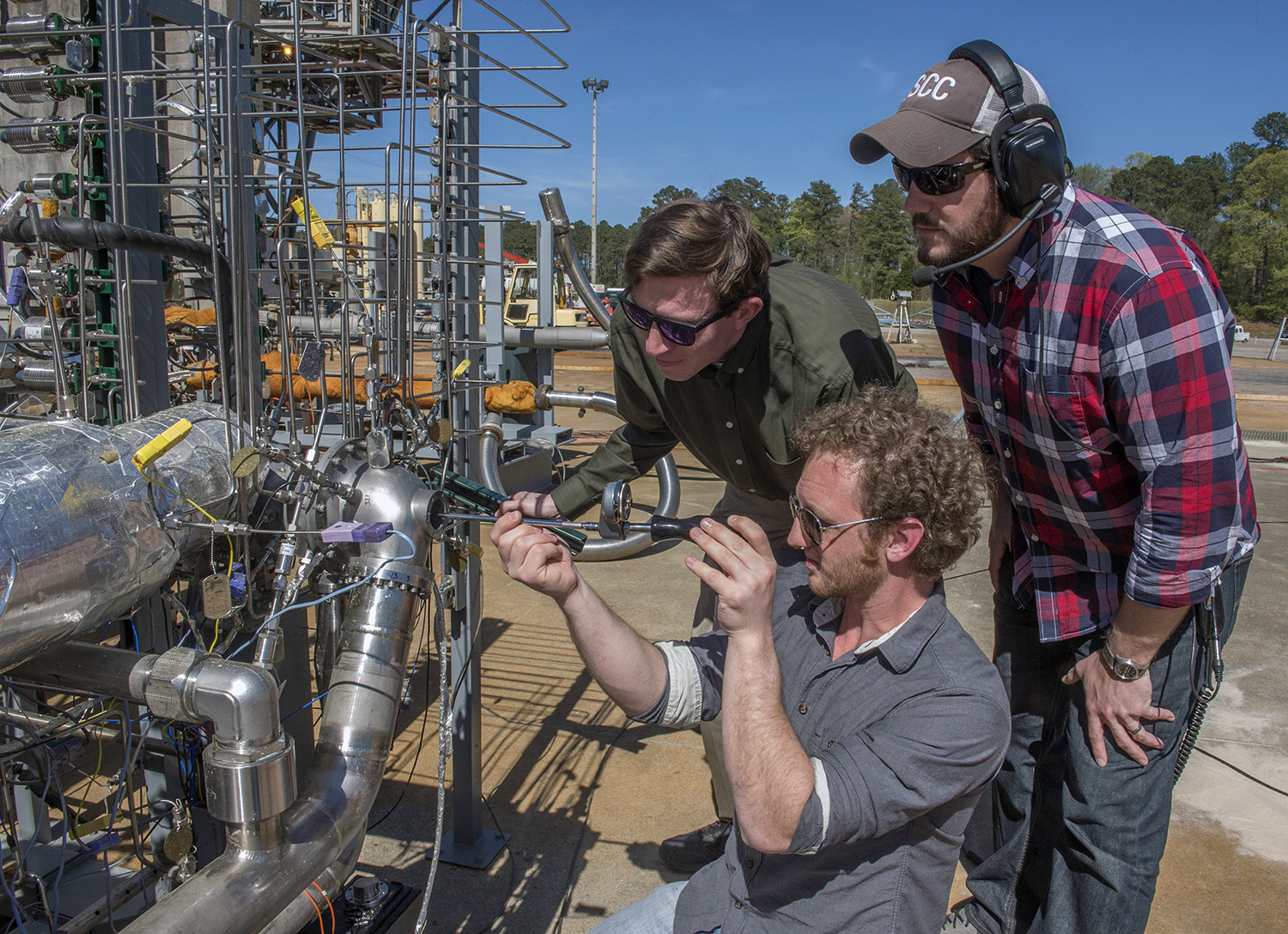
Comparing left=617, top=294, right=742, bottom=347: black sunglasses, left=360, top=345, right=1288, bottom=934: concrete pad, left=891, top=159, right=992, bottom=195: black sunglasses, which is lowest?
left=360, top=345, right=1288, bottom=934: concrete pad

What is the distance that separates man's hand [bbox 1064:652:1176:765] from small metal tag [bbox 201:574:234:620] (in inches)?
66.7

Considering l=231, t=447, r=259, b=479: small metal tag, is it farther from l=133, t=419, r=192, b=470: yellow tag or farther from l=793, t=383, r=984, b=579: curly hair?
l=793, t=383, r=984, b=579: curly hair

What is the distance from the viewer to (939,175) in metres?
1.79

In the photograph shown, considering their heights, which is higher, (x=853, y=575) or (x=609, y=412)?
(x=853, y=575)

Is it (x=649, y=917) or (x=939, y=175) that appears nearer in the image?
(x=649, y=917)

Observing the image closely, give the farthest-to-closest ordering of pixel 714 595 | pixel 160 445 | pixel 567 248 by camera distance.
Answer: pixel 567 248
pixel 714 595
pixel 160 445

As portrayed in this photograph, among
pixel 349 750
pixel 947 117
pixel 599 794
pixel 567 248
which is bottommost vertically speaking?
pixel 599 794

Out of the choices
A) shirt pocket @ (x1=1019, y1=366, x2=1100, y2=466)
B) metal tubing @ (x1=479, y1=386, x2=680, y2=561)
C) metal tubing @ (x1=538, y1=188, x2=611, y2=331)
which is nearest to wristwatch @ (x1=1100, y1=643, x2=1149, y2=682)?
shirt pocket @ (x1=1019, y1=366, x2=1100, y2=466)

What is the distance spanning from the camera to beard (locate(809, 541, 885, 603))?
155 cm

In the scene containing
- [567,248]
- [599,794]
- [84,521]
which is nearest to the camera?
[84,521]

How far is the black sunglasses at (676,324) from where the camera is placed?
6.68ft

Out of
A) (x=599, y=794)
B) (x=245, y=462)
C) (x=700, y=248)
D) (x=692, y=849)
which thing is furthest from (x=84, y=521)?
(x=599, y=794)

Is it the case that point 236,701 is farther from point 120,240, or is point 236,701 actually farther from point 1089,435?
point 1089,435

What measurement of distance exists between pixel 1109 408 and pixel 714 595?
4.34ft
